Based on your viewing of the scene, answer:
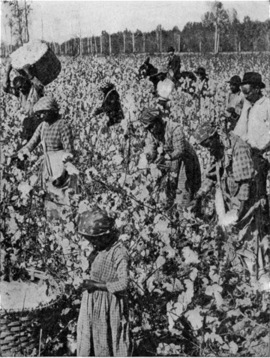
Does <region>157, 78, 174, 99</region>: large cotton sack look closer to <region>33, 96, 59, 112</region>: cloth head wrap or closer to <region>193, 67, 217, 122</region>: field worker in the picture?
<region>193, 67, 217, 122</region>: field worker

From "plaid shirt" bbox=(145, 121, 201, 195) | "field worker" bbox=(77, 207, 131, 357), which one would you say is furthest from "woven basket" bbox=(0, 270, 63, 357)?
"plaid shirt" bbox=(145, 121, 201, 195)

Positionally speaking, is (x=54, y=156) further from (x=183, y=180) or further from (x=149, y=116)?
(x=183, y=180)

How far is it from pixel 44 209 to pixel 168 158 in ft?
3.35

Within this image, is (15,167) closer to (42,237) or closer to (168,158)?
(42,237)

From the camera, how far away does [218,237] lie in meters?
5.29

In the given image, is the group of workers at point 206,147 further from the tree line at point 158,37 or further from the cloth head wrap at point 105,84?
the tree line at point 158,37

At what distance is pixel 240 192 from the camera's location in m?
5.38

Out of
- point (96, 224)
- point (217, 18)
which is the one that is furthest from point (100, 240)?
point (217, 18)

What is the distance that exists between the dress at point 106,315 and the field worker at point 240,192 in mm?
984

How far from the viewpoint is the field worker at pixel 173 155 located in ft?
17.6

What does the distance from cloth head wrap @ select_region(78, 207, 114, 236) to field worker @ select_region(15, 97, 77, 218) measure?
1.48ft

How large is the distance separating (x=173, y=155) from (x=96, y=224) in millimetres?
912

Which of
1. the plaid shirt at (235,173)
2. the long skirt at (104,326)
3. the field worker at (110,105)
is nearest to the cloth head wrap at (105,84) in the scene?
the field worker at (110,105)

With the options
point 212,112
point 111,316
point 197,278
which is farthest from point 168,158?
point 111,316
